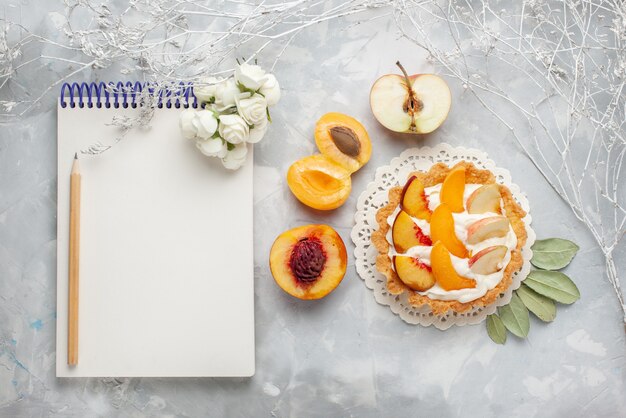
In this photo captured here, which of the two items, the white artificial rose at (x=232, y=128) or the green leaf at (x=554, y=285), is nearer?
the white artificial rose at (x=232, y=128)

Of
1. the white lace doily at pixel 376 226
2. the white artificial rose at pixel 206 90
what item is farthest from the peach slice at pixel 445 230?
the white artificial rose at pixel 206 90

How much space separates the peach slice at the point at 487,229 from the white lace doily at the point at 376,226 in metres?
0.14

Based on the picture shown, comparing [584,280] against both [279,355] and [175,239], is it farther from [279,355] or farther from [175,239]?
[175,239]

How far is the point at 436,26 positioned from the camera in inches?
56.4

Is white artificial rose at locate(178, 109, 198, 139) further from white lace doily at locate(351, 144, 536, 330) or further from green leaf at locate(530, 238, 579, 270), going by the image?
green leaf at locate(530, 238, 579, 270)

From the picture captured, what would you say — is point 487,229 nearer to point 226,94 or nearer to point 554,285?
point 554,285

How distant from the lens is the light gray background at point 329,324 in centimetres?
138

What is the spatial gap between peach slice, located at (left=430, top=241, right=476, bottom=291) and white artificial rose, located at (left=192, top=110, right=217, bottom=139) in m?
0.46

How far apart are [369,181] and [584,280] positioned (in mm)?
488

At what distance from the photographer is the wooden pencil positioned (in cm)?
134

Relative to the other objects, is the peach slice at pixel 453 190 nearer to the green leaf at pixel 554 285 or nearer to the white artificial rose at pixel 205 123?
the green leaf at pixel 554 285

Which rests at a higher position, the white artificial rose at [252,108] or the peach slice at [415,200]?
the white artificial rose at [252,108]

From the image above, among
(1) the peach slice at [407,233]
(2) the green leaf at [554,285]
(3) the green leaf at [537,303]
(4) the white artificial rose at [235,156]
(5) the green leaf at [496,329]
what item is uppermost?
(4) the white artificial rose at [235,156]

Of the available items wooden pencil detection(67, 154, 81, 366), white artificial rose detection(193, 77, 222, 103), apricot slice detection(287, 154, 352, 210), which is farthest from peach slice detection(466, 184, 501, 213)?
wooden pencil detection(67, 154, 81, 366)
